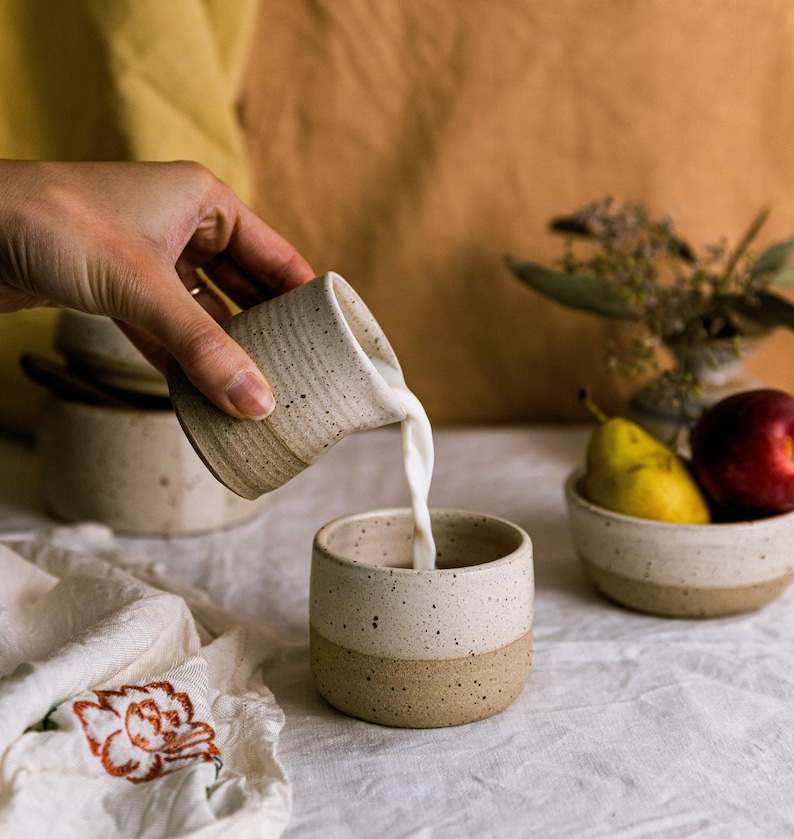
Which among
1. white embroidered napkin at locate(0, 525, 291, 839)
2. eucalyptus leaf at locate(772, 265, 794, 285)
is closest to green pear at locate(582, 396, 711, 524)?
white embroidered napkin at locate(0, 525, 291, 839)

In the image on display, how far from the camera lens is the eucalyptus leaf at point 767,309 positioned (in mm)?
1018

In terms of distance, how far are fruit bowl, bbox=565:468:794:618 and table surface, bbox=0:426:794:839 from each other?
0.07 ft

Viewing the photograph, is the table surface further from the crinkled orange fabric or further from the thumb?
the crinkled orange fabric

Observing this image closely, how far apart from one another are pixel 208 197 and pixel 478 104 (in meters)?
0.65

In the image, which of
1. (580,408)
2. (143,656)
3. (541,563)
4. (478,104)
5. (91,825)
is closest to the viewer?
(91,825)

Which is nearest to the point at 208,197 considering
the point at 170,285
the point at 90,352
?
the point at 170,285

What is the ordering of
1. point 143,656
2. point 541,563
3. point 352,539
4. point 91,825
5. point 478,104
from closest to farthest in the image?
point 91,825, point 143,656, point 352,539, point 541,563, point 478,104

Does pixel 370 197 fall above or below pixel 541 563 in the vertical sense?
above

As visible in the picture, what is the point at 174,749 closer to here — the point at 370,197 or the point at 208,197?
the point at 208,197

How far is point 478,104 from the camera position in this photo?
1255mm

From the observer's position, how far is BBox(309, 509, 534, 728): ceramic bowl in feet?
1.84

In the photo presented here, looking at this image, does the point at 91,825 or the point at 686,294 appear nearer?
the point at 91,825

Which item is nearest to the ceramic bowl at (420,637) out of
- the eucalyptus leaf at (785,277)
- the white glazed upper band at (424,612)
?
the white glazed upper band at (424,612)

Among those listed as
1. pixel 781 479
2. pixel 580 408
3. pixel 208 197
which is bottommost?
pixel 580 408
